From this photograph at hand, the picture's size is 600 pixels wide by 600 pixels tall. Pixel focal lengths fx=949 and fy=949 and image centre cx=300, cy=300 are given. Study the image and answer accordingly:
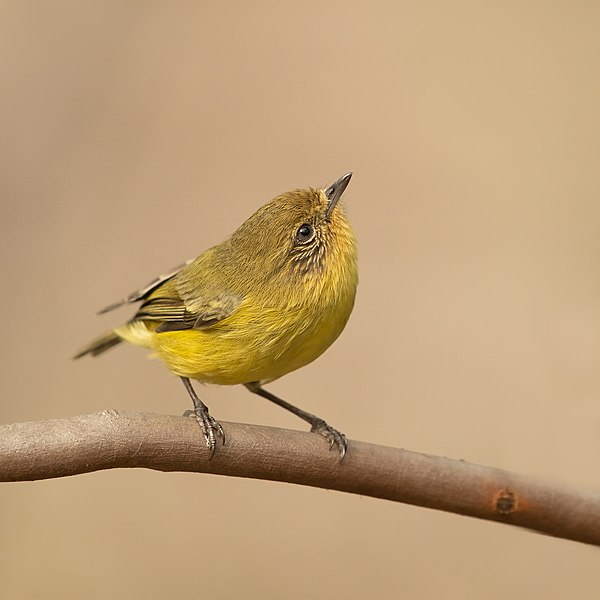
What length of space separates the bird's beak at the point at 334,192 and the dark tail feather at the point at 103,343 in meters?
1.28

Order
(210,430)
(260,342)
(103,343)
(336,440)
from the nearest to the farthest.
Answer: (210,430) < (336,440) < (260,342) < (103,343)

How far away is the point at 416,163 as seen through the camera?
5.96 metres

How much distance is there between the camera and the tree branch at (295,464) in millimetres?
2281

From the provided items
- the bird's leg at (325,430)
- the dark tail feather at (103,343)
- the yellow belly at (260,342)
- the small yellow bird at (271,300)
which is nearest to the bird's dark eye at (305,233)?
the small yellow bird at (271,300)

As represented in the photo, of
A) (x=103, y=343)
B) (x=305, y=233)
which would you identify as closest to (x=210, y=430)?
(x=305, y=233)

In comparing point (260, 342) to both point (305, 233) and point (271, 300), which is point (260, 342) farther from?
point (305, 233)

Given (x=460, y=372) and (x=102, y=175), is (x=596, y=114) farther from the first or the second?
(x=102, y=175)

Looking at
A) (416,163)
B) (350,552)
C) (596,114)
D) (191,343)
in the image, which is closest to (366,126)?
(416,163)

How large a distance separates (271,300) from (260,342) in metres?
0.16

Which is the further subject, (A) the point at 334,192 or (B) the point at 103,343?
(B) the point at 103,343

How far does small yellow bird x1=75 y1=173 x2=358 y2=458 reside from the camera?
305 centimetres

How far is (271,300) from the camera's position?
10.3 feet

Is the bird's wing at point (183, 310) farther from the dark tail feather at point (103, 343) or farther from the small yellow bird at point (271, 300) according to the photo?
the dark tail feather at point (103, 343)

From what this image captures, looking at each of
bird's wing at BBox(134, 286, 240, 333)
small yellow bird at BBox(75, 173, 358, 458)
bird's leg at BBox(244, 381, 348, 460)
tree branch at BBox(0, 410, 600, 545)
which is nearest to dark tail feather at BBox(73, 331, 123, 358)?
bird's wing at BBox(134, 286, 240, 333)
